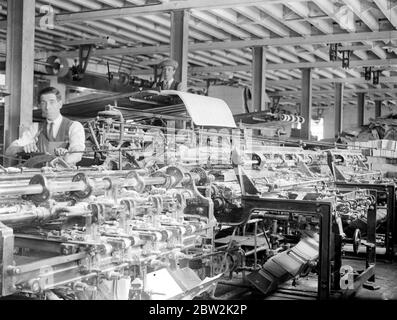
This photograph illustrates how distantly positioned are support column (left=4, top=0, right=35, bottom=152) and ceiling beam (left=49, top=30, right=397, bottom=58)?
15.2ft

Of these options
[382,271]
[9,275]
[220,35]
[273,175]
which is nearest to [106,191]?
[9,275]

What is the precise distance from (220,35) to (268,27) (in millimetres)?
1150

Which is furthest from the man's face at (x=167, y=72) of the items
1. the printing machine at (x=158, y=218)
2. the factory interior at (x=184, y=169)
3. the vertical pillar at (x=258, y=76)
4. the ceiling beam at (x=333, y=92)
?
the ceiling beam at (x=333, y=92)

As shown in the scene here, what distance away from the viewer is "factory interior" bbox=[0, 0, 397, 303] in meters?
2.33

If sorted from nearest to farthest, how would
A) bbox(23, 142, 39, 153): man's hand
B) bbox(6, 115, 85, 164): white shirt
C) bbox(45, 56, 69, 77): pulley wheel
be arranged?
bbox(6, 115, 85, 164): white shirt, bbox(23, 142, 39, 153): man's hand, bbox(45, 56, 69, 77): pulley wheel

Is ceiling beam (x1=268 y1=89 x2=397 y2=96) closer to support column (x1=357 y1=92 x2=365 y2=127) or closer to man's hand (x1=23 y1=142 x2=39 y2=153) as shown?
support column (x1=357 y1=92 x2=365 y2=127)

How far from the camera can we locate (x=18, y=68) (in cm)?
576

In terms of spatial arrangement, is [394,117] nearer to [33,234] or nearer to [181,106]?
[181,106]

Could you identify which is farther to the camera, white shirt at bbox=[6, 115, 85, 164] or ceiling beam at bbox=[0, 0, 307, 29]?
ceiling beam at bbox=[0, 0, 307, 29]

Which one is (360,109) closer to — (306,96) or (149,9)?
(306,96)

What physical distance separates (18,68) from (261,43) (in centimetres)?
509

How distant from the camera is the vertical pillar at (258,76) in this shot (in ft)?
33.0

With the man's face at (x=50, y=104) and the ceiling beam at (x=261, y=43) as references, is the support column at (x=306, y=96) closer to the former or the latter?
the ceiling beam at (x=261, y=43)

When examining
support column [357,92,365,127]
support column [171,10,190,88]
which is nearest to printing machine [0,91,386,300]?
support column [171,10,190,88]
